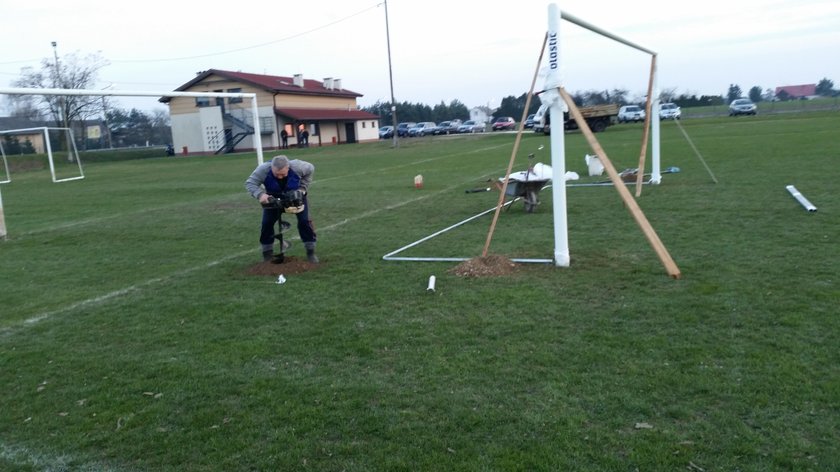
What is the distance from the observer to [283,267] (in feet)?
27.3

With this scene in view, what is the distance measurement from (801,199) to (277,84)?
53078 mm

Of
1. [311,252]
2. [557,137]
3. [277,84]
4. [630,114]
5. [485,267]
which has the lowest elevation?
[485,267]

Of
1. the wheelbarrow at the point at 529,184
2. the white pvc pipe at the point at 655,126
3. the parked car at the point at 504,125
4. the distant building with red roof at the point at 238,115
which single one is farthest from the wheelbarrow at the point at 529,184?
the parked car at the point at 504,125

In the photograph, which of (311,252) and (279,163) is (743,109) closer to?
(311,252)

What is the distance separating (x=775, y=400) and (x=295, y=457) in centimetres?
285

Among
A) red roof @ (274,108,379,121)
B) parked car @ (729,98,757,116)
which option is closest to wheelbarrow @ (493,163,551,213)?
red roof @ (274,108,379,121)

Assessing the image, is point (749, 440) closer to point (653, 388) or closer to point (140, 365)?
point (653, 388)

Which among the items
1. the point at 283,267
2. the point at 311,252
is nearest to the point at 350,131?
the point at 311,252

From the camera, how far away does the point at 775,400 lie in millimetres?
4023

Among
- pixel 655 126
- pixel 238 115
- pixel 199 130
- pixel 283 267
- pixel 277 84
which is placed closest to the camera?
pixel 283 267

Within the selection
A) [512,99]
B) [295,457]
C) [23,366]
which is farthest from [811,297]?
[512,99]

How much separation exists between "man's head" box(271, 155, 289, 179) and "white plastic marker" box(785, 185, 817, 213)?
25.4 feet

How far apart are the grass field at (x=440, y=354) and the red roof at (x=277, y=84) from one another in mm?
46044

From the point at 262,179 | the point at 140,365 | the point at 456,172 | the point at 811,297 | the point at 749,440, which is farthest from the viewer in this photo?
the point at 456,172
